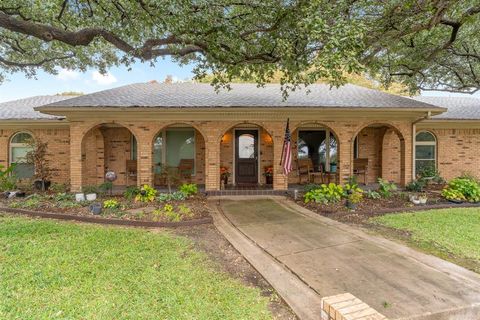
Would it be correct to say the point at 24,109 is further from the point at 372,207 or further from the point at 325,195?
the point at 372,207

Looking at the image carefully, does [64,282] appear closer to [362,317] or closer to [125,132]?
[362,317]

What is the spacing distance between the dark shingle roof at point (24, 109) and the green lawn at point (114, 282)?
7.20 m

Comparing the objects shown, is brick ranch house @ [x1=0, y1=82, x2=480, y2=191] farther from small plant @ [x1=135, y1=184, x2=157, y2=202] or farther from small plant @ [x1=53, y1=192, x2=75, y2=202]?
small plant @ [x1=135, y1=184, x2=157, y2=202]

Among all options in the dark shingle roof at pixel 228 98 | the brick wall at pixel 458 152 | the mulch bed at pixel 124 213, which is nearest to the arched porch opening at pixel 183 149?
the dark shingle roof at pixel 228 98

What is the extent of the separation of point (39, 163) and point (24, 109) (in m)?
3.54

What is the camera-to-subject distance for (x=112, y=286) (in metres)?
3.26

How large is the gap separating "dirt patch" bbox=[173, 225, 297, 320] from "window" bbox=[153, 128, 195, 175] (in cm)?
567

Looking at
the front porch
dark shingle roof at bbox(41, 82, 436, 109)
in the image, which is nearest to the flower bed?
the front porch

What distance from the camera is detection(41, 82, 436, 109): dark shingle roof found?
9.09m

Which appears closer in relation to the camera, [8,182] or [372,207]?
[372,207]

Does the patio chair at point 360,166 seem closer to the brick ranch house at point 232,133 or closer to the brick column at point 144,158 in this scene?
the brick ranch house at point 232,133

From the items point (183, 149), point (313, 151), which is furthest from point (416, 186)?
point (183, 149)

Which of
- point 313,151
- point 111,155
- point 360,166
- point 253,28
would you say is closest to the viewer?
point 253,28

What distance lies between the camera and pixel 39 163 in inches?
384
